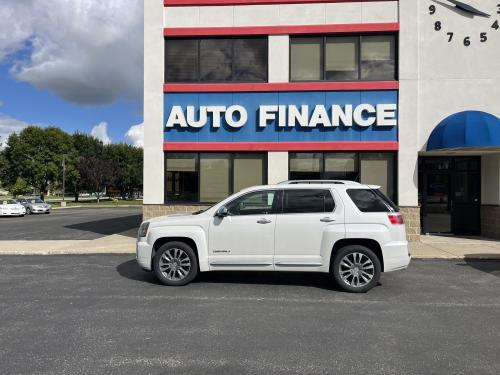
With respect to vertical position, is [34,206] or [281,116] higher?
[281,116]

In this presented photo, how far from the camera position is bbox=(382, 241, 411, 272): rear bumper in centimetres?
592

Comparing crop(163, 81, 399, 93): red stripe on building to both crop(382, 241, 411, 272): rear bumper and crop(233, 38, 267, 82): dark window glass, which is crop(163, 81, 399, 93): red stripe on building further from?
crop(382, 241, 411, 272): rear bumper

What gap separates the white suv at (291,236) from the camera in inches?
236

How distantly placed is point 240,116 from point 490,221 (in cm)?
944

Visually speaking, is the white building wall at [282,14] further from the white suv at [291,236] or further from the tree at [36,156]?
the tree at [36,156]

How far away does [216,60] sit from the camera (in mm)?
11953

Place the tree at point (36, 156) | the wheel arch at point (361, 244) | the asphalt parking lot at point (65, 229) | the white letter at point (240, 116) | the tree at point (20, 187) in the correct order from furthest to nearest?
the tree at point (36, 156)
the tree at point (20, 187)
the asphalt parking lot at point (65, 229)
the white letter at point (240, 116)
the wheel arch at point (361, 244)

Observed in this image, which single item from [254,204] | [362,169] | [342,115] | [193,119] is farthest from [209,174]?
[254,204]

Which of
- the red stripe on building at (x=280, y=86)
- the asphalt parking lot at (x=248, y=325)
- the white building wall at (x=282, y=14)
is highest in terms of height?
the white building wall at (x=282, y=14)

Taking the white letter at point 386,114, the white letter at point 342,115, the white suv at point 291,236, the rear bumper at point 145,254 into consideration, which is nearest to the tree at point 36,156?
the white letter at point 342,115

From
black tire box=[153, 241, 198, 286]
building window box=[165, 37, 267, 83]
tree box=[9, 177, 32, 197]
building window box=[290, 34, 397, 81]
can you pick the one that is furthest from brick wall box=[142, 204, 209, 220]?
tree box=[9, 177, 32, 197]

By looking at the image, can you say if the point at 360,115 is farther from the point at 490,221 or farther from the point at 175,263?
the point at 175,263

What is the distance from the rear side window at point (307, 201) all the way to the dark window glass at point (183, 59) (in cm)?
755

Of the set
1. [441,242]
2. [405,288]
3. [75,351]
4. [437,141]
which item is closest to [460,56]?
[437,141]
